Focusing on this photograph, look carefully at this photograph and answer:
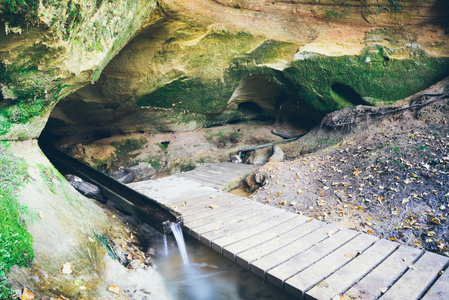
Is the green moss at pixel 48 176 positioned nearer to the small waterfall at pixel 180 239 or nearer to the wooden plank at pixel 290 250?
the small waterfall at pixel 180 239

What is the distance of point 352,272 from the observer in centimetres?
280

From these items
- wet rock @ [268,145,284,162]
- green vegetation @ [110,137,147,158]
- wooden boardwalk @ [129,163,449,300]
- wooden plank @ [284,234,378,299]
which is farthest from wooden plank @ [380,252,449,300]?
green vegetation @ [110,137,147,158]

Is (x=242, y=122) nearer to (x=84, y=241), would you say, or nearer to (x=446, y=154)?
(x=446, y=154)

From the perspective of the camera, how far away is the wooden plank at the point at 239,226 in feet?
12.1

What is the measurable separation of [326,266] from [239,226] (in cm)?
132

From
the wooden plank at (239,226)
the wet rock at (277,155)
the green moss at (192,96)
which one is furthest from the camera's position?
the green moss at (192,96)

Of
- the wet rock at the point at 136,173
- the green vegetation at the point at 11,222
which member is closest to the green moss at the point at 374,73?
the wet rock at the point at 136,173

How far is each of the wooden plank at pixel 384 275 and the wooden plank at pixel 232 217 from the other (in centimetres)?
182

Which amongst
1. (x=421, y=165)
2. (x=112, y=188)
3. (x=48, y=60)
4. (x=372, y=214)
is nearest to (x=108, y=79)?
(x=112, y=188)

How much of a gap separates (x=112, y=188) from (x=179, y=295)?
2.50 metres

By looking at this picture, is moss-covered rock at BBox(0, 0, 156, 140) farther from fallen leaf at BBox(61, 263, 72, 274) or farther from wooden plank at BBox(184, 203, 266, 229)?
wooden plank at BBox(184, 203, 266, 229)

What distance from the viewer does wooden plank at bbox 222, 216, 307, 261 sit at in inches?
131

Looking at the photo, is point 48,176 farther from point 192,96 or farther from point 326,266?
point 192,96

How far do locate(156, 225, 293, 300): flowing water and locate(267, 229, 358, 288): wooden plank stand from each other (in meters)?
0.72
